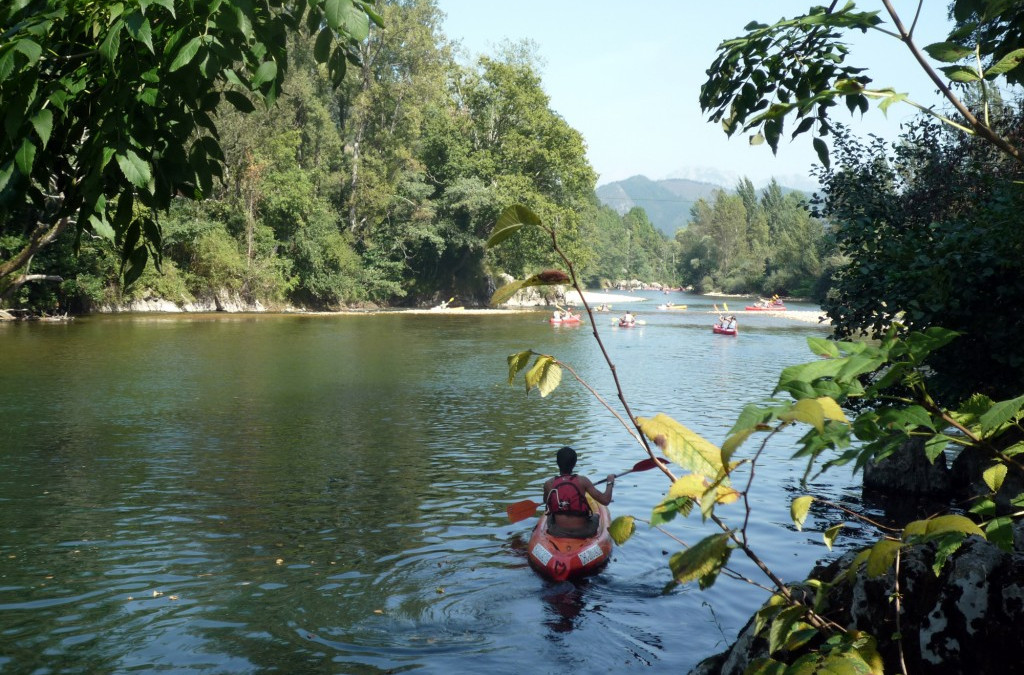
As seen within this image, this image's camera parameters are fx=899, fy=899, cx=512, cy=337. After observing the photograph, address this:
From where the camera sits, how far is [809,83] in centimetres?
451

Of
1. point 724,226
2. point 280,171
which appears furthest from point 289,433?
point 724,226

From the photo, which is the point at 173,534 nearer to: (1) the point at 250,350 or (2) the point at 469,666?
(2) the point at 469,666

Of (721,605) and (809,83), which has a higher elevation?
(809,83)

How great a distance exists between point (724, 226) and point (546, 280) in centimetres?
13416

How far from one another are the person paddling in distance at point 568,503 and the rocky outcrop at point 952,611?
573 centimetres

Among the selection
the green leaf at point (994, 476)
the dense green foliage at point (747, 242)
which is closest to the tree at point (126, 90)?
the green leaf at point (994, 476)

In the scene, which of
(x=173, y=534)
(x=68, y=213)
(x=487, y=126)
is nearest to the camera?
(x=68, y=213)

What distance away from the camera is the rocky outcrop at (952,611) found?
4.09 m

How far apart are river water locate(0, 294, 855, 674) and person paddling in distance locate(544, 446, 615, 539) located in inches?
23.9

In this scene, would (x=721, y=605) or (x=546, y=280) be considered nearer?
(x=546, y=280)

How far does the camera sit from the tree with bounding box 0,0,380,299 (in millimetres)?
3289

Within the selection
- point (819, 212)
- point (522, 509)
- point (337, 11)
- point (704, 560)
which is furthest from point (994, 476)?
point (819, 212)

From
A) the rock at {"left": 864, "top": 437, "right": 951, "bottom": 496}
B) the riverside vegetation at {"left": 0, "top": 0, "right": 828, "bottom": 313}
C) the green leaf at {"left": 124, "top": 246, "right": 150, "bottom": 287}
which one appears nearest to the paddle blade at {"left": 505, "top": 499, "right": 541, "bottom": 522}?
the green leaf at {"left": 124, "top": 246, "right": 150, "bottom": 287}

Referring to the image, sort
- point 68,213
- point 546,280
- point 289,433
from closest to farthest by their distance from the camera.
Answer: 1. point 546,280
2. point 68,213
3. point 289,433
